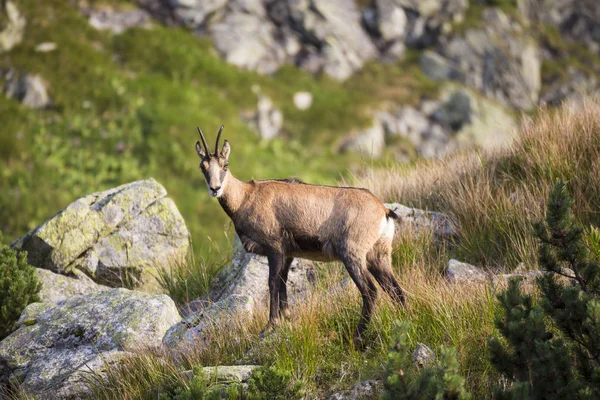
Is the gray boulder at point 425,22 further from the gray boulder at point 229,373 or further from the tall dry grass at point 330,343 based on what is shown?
the gray boulder at point 229,373

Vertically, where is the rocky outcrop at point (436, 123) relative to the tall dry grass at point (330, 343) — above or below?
below

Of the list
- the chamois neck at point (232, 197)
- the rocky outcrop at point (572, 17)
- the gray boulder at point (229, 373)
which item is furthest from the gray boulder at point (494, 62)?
the gray boulder at point (229, 373)

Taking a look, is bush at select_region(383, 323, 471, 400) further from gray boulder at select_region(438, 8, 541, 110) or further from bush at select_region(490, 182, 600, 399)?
gray boulder at select_region(438, 8, 541, 110)

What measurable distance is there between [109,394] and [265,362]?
170 cm

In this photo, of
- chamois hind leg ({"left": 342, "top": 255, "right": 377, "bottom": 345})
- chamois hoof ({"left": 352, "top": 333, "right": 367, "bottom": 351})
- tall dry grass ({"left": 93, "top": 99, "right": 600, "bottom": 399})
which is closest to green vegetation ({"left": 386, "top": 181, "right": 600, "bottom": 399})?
tall dry grass ({"left": 93, "top": 99, "right": 600, "bottom": 399})

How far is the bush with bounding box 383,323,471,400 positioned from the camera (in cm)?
384

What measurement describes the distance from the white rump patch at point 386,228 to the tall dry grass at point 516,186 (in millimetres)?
1895

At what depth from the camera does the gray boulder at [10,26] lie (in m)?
24.1

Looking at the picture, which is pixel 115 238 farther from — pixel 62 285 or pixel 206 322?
pixel 206 322

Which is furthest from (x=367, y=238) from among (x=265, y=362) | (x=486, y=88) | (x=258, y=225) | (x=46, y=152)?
(x=486, y=88)

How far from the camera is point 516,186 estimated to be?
27.6ft

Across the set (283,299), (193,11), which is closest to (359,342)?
(283,299)

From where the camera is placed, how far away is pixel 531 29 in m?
41.6

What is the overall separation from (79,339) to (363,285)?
3.41 meters
